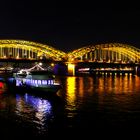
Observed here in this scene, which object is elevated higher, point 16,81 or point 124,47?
point 124,47

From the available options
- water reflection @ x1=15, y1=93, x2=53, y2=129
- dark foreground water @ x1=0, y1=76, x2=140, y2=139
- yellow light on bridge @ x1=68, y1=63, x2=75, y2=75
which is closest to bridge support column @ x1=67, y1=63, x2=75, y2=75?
yellow light on bridge @ x1=68, y1=63, x2=75, y2=75

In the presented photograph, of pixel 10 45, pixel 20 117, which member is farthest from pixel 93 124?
pixel 10 45

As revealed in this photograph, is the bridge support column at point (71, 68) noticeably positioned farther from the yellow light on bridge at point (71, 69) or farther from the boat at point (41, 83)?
the boat at point (41, 83)

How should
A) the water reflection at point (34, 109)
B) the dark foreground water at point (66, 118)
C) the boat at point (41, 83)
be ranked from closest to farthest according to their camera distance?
1. the dark foreground water at point (66, 118)
2. the water reflection at point (34, 109)
3. the boat at point (41, 83)

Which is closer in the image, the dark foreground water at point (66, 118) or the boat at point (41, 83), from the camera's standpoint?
the dark foreground water at point (66, 118)

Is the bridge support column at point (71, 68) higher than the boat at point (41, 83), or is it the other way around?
the bridge support column at point (71, 68)

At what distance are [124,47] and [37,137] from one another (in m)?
123

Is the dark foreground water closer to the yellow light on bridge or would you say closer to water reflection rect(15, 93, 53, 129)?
water reflection rect(15, 93, 53, 129)

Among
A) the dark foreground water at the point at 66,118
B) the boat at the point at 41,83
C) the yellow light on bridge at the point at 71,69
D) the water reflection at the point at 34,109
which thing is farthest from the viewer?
the yellow light on bridge at the point at 71,69

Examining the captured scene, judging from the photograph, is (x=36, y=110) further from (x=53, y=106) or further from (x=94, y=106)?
(x=94, y=106)

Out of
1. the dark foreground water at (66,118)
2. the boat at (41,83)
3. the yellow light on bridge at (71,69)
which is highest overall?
the yellow light on bridge at (71,69)

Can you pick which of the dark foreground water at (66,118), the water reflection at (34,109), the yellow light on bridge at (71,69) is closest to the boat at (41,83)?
the water reflection at (34,109)

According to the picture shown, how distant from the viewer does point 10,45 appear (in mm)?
125125

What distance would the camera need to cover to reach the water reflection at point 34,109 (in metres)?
29.2
